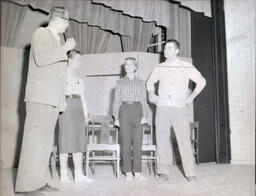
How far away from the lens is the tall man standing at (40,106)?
205 centimetres

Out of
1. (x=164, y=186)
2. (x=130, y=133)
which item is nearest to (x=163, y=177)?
(x=164, y=186)

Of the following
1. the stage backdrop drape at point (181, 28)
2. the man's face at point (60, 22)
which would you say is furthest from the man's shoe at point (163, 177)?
the stage backdrop drape at point (181, 28)

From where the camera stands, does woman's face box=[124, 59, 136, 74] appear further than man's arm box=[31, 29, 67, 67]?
Yes

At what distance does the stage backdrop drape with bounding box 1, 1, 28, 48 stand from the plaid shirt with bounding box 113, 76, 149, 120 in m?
1.85

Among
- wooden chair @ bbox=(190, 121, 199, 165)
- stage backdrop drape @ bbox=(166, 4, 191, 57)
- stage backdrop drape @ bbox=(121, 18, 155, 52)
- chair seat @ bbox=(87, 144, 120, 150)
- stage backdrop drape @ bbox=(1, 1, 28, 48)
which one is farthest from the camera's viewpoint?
stage backdrop drape @ bbox=(121, 18, 155, 52)

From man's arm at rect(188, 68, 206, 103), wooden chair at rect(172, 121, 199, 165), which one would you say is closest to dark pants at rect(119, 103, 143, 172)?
man's arm at rect(188, 68, 206, 103)

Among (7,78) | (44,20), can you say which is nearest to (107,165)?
(7,78)

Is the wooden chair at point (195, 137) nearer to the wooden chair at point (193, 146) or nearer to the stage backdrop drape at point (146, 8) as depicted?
the wooden chair at point (193, 146)

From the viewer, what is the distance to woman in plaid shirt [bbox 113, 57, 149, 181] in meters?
2.78

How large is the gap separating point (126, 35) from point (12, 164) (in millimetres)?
2496

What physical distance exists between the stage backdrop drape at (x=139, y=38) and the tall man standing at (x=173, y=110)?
1.63 m

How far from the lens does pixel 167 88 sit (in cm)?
279

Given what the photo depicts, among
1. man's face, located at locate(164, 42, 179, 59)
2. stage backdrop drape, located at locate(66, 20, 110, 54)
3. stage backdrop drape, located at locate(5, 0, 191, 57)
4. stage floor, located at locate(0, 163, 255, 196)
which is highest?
stage backdrop drape, located at locate(5, 0, 191, 57)

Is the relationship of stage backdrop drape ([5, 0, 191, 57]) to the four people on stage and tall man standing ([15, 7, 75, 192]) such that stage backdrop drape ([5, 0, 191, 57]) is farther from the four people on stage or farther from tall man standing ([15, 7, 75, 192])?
tall man standing ([15, 7, 75, 192])
